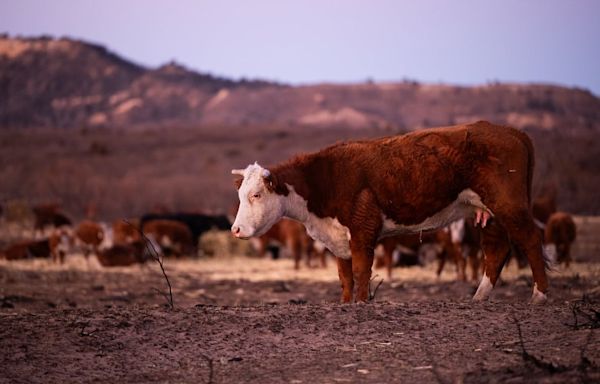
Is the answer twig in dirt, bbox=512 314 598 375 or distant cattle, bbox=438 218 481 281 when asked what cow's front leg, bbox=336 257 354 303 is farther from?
distant cattle, bbox=438 218 481 281

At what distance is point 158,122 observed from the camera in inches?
4387

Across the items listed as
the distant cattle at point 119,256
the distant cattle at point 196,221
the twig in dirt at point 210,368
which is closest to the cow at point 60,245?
the distant cattle at point 119,256

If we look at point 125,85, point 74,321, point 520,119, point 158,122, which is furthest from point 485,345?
point 125,85

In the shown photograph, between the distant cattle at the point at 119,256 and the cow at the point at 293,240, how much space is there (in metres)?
3.64

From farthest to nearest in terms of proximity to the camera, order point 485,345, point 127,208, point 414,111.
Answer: point 414,111, point 127,208, point 485,345

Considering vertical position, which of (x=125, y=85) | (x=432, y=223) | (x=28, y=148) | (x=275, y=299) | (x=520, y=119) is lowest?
(x=275, y=299)

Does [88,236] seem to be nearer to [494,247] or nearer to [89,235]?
[89,235]

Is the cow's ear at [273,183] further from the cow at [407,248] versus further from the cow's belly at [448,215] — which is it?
the cow at [407,248]

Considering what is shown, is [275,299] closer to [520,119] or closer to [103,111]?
[520,119]

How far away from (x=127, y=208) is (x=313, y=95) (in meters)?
74.1

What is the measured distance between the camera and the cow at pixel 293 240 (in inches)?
868

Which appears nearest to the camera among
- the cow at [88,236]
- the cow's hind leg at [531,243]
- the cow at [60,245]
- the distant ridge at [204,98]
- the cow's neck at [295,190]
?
the cow's hind leg at [531,243]

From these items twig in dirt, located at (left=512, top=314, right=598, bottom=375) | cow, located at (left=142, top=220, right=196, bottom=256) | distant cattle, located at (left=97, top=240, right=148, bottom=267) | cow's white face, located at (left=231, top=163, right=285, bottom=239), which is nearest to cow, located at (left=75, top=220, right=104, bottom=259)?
distant cattle, located at (left=97, top=240, right=148, bottom=267)

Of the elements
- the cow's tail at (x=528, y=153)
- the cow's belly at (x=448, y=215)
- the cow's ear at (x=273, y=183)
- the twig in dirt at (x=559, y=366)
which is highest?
the cow's tail at (x=528, y=153)
